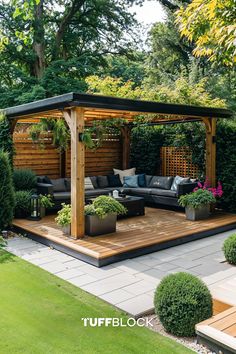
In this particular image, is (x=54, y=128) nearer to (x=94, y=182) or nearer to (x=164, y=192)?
(x=94, y=182)

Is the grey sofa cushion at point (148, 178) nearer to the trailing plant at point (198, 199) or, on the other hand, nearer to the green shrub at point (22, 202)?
the trailing plant at point (198, 199)

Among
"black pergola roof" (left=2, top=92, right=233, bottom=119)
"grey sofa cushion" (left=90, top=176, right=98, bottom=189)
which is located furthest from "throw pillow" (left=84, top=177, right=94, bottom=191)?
"black pergola roof" (left=2, top=92, right=233, bottom=119)

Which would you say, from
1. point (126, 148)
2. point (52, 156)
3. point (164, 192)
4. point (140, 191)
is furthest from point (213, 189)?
point (52, 156)

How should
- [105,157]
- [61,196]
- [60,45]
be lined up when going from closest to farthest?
[61,196], [105,157], [60,45]

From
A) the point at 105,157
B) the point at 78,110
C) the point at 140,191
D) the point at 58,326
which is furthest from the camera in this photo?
the point at 105,157

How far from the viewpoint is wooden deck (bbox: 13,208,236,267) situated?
19.7ft

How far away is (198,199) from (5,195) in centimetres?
421

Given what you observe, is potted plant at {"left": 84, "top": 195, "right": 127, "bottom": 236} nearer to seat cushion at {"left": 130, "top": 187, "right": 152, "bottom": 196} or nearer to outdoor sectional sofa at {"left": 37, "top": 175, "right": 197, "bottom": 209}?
outdoor sectional sofa at {"left": 37, "top": 175, "right": 197, "bottom": 209}

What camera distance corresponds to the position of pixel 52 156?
34.8ft

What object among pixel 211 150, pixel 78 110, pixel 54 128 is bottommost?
pixel 211 150

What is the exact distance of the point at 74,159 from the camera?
6.57 metres

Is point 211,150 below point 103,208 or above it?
above

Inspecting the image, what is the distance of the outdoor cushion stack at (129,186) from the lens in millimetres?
9094

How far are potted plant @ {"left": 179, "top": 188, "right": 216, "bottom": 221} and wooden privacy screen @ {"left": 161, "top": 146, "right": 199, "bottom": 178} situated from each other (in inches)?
77.8
